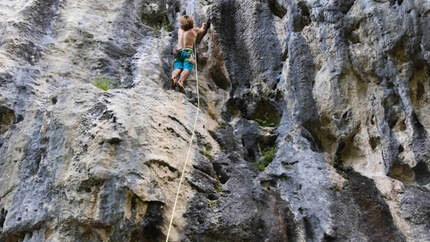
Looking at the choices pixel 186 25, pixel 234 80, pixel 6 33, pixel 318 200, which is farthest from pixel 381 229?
pixel 6 33

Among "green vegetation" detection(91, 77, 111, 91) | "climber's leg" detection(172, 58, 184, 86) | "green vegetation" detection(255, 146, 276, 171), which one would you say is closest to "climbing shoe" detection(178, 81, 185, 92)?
"climber's leg" detection(172, 58, 184, 86)

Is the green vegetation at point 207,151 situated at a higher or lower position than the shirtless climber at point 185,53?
lower

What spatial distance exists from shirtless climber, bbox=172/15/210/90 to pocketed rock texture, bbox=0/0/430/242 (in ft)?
0.78

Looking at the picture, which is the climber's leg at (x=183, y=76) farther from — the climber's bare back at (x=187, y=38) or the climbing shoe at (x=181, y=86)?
the climber's bare back at (x=187, y=38)

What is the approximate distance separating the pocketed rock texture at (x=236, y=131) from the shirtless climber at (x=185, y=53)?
0.78ft

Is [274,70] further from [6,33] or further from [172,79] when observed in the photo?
[6,33]

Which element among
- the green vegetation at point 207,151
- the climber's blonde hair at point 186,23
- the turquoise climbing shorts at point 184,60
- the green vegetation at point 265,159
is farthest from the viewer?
the climber's blonde hair at point 186,23

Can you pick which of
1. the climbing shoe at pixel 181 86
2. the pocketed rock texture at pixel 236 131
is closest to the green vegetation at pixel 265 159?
the pocketed rock texture at pixel 236 131

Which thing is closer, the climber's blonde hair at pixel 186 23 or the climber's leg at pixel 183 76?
the climber's leg at pixel 183 76

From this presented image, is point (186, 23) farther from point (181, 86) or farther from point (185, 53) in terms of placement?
point (181, 86)

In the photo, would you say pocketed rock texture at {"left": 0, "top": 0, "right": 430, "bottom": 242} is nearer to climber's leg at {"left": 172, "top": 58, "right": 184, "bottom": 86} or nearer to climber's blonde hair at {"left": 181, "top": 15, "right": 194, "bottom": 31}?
climber's leg at {"left": 172, "top": 58, "right": 184, "bottom": 86}

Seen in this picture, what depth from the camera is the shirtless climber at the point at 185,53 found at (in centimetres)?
677

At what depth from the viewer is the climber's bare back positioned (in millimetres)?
7203

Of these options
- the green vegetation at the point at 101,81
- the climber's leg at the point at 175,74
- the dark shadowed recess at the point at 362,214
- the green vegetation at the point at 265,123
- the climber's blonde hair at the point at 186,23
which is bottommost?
the dark shadowed recess at the point at 362,214
